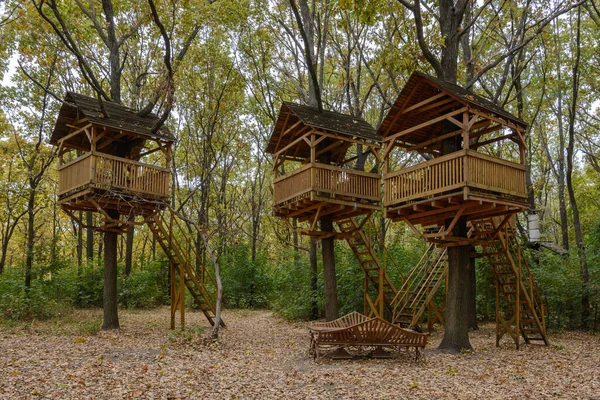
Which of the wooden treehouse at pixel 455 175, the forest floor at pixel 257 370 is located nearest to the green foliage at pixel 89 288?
the forest floor at pixel 257 370

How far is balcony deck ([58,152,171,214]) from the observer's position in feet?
55.1

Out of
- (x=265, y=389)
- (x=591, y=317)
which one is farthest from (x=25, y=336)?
(x=591, y=317)

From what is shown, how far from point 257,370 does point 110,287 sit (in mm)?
9281

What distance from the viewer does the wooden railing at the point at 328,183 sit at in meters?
16.7

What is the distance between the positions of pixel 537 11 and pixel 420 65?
5.86 m

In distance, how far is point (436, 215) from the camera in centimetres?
1530

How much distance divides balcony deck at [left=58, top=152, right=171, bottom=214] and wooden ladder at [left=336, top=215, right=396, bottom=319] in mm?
6726

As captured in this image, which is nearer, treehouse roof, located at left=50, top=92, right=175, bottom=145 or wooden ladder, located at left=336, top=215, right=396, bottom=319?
treehouse roof, located at left=50, top=92, right=175, bottom=145

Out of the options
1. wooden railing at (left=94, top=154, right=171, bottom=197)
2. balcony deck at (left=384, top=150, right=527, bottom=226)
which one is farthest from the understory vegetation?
balcony deck at (left=384, top=150, right=527, bottom=226)

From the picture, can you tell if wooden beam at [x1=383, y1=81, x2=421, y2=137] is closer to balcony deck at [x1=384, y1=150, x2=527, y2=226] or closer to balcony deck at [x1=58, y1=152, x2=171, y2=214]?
balcony deck at [x1=384, y1=150, x2=527, y2=226]

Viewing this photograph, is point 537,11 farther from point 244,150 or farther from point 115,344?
point 244,150

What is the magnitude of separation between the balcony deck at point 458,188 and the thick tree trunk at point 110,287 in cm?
1051

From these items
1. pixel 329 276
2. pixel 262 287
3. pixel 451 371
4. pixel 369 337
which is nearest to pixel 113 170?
pixel 329 276

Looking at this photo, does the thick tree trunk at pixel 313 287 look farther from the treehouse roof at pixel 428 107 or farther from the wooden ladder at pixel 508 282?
the wooden ladder at pixel 508 282
